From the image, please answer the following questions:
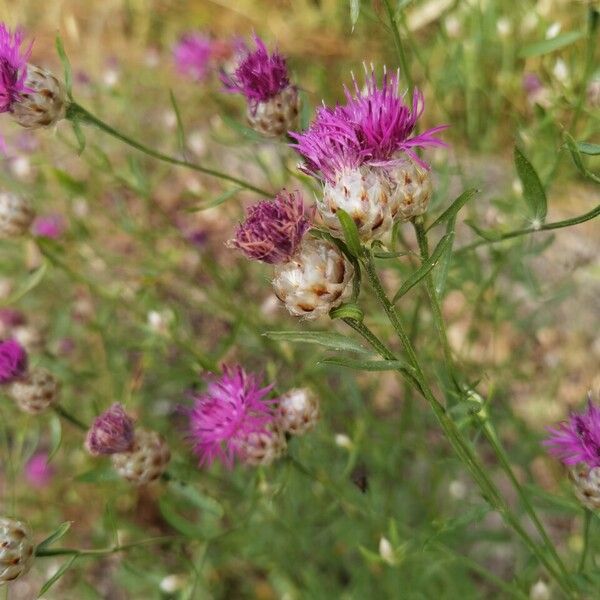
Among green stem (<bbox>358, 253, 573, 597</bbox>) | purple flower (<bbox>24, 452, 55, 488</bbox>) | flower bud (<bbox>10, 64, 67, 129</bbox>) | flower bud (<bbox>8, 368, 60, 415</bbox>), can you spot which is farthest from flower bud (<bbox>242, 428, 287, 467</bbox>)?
purple flower (<bbox>24, 452, 55, 488</bbox>)

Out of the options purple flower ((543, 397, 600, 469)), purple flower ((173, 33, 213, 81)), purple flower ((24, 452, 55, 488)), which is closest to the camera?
purple flower ((543, 397, 600, 469))

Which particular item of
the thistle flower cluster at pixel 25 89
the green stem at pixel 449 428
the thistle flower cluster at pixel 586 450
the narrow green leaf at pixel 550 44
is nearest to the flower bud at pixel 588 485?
the thistle flower cluster at pixel 586 450

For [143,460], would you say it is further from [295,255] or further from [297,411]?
[295,255]

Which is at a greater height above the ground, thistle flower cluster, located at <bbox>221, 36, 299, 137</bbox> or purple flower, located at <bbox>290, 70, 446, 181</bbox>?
purple flower, located at <bbox>290, 70, 446, 181</bbox>

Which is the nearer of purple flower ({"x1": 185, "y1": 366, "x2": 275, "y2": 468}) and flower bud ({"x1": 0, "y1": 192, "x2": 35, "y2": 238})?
purple flower ({"x1": 185, "y1": 366, "x2": 275, "y2": 468})

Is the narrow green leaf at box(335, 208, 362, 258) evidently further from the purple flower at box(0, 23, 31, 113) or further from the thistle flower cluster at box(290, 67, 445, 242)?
the purple flower at box(0, 23, 31, 113)

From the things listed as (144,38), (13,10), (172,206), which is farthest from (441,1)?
(13,10)

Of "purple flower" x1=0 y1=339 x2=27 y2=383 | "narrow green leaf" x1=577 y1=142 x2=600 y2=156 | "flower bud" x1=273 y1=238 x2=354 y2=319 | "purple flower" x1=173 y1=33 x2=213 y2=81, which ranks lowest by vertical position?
"purple flower" x1=0 y1=339 x2=27 y2=383
